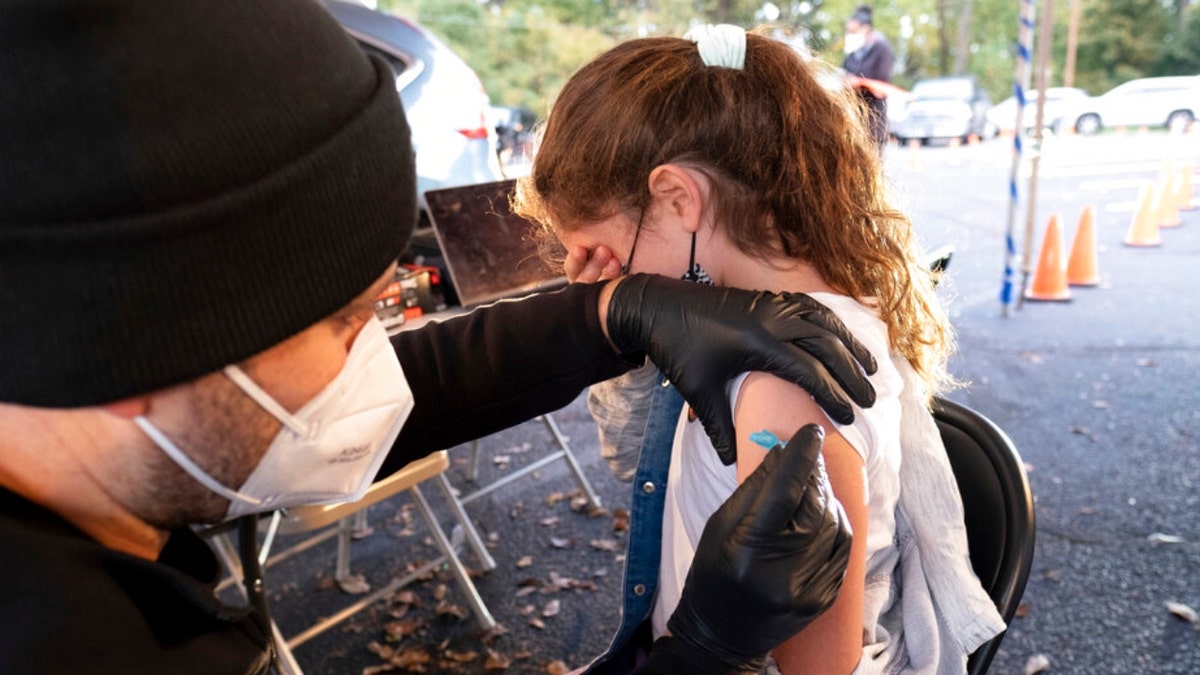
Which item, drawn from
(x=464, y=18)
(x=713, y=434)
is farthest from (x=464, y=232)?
(x=464, y=18)

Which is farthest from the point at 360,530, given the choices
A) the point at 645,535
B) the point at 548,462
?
the point at 645,535

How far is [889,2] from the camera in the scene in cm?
2534

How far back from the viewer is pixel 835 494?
104 centimetres

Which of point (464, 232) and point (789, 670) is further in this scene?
point (464, 232)

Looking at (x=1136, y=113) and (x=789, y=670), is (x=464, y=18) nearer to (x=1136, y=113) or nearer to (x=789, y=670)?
(x=1136, y=113)

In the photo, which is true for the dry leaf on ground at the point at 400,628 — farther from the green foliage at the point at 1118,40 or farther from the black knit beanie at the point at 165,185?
the green foliage at the point at 1118,40

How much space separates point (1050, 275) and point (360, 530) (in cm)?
486

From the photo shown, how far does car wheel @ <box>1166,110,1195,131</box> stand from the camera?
11.7 meters

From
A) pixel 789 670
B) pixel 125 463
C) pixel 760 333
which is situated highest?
pixel 125 463

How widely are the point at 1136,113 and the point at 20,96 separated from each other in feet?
57.0

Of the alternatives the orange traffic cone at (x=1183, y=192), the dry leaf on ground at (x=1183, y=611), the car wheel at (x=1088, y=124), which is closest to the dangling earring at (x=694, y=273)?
the dry leaf on ground at (x=1183, y=611)

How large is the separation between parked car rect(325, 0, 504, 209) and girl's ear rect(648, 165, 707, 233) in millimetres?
2216

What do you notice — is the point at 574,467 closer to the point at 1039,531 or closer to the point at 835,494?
the point at 1039,531

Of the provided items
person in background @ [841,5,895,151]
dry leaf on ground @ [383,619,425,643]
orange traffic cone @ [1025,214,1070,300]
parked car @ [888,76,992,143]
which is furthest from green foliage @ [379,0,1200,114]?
dry leaf on ground @ [383,619,425,643]
